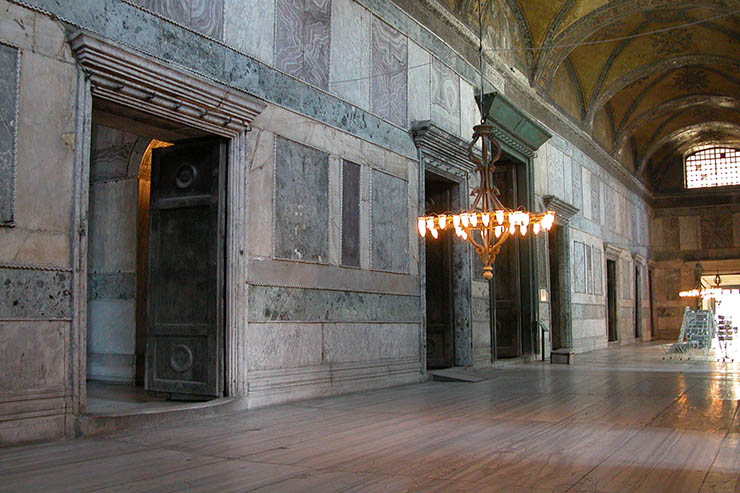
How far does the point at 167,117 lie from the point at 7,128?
4.95 feet

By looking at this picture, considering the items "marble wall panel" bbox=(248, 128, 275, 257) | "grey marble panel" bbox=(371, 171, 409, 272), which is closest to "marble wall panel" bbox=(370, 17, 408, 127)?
"grey marble panel" bbox=(371, 171, 409, 272)

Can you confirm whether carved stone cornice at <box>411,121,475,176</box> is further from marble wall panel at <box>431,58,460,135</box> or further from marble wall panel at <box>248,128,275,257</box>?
marble wall panel at <box>248,128,275,257</box>

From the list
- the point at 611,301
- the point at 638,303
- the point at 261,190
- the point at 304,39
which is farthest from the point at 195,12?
the point at 638,303

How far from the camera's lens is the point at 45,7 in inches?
196

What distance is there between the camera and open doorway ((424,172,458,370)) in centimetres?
1083

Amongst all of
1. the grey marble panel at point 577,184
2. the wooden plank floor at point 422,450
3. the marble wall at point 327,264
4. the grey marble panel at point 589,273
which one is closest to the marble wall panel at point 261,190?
the marble wall at point 327,264

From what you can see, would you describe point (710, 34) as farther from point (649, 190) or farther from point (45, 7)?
point (45, 7)

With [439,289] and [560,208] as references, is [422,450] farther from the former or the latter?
[560,208]

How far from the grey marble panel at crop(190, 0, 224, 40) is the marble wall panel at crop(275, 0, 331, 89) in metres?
0.80

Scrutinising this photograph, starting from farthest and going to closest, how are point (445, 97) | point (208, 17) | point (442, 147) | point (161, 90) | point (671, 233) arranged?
point (671, 233) → point (445, 97) → point (442, 147) → point (208, 17) → point (161, 90)

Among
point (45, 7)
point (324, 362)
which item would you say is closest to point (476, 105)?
point (324, 362)

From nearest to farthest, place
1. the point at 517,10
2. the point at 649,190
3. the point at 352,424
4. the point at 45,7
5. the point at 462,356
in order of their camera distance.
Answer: the point at 45,7, the point at 352,424, the point at 462,356, the point at 517,10, the point at 649,190

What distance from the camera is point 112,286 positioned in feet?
27.7

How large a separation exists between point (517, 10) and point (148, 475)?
12.4 meters
